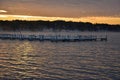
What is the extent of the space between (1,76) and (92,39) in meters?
A: 73.0

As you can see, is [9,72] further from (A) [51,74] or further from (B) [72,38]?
(B) [72,38]

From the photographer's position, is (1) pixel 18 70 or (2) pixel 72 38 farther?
(2) pixel 72 38

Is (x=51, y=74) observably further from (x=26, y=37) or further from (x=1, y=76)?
(x=26, y=37)

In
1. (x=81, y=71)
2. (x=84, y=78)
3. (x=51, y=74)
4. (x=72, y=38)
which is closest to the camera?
(x=84, y=78)

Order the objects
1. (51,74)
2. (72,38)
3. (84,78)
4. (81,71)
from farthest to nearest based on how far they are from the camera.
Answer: (72,38) → (81,71) → (51,74) → (84,78)

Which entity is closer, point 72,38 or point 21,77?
point 21,77

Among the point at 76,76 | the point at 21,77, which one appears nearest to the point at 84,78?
the point at 76,76

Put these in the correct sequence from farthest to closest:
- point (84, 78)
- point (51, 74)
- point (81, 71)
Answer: point (81, 71) → point (51, 74) → point (84, 78)

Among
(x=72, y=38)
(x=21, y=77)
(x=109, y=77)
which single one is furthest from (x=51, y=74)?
(x=72, y=38)

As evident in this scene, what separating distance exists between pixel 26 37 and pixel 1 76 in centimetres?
6905

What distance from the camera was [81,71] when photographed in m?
33.2

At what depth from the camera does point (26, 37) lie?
9788cm

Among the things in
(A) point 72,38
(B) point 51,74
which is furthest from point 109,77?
(A) point 72,38

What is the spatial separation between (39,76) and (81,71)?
568 cm
